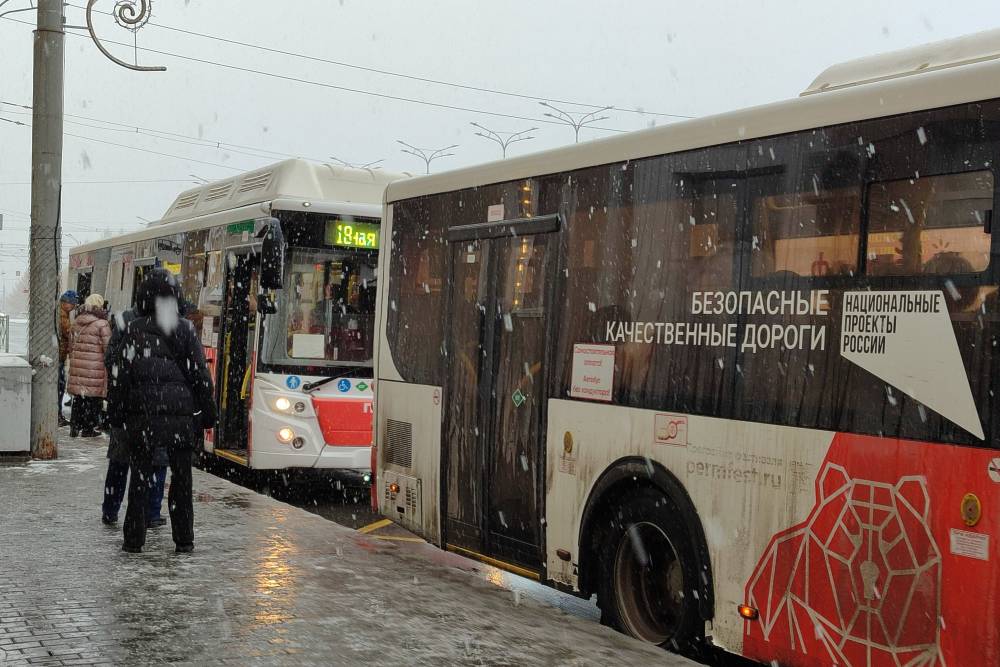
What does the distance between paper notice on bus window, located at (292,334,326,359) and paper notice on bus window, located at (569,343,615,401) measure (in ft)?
19.7

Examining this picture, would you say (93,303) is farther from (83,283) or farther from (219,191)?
(83,283)

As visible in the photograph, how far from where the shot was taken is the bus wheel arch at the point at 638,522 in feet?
20.9

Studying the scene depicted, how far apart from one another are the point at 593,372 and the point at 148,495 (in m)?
3.28

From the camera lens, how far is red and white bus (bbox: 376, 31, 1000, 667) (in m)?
5.10

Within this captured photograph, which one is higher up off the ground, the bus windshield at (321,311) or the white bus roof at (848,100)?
the white bus roof at (848,100)

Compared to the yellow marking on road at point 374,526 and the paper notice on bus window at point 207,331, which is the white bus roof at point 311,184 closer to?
the paper notice on bus window at point 207,331

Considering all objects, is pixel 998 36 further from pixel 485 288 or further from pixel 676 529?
pixel 485 288

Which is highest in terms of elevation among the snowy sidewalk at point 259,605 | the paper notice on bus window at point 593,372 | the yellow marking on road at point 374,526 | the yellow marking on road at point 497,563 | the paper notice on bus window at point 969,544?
the paper notice on bus window at point 593,372

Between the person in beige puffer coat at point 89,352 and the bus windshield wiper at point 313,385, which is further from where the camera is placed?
the person in beige puffer coat at point 89,352

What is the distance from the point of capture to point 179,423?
8211 mm

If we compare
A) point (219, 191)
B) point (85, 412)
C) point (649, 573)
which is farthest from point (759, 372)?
point (219, 191)

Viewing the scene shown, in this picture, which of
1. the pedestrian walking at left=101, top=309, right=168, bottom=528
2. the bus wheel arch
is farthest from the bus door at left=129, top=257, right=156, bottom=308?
the bus wheel arch

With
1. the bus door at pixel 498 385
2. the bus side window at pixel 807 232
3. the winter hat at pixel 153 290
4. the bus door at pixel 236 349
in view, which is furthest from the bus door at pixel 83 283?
the bus side window at pixel 807 232

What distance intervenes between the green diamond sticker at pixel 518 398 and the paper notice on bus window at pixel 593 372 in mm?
579
